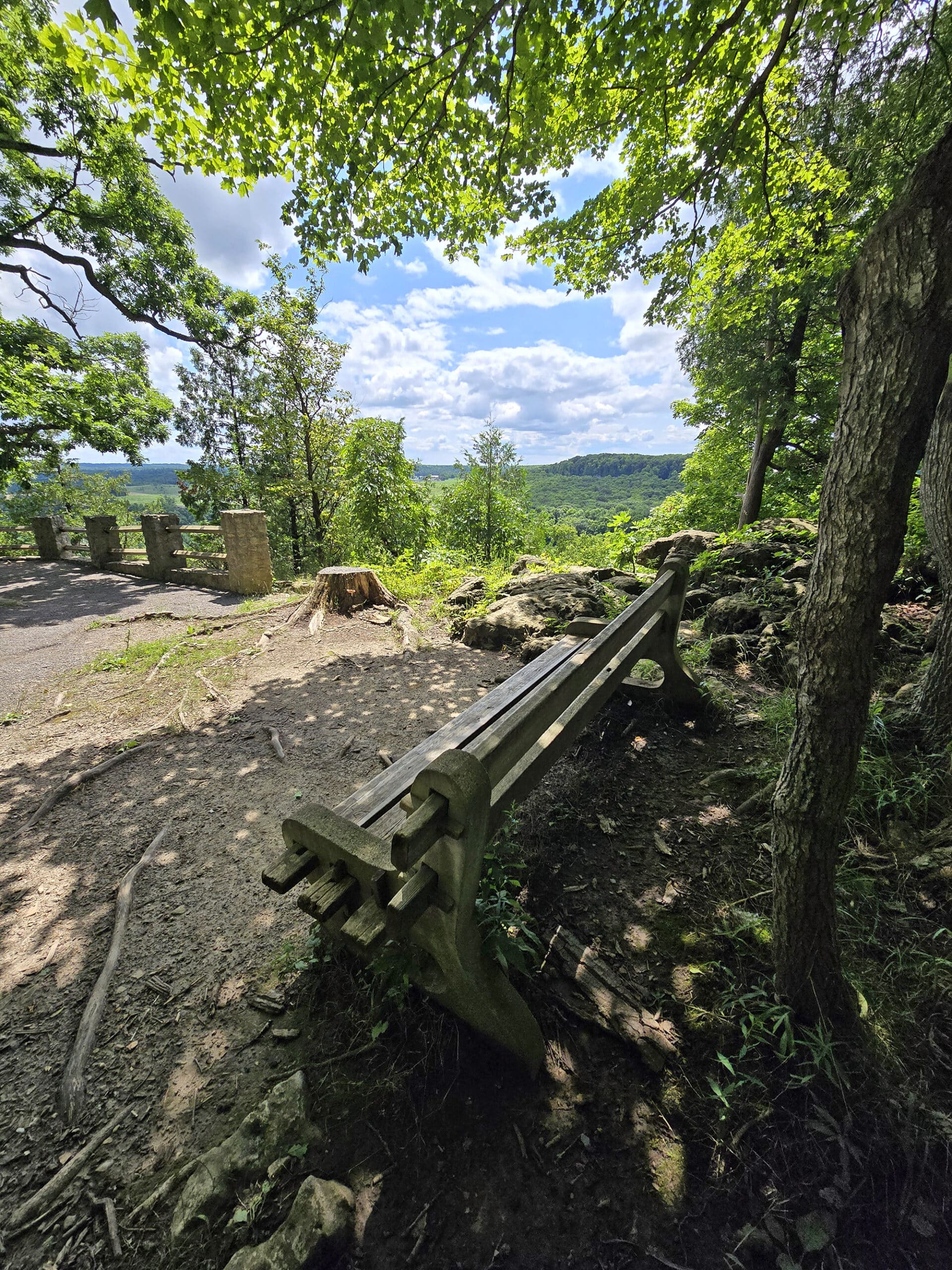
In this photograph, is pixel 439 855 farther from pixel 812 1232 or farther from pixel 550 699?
pixel 812 1232

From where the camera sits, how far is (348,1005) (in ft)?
6.69

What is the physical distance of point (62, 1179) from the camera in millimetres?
1568

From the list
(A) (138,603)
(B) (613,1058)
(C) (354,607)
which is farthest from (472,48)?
(A) (138,603)

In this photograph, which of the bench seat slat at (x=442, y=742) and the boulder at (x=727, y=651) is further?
the boulder at (x=727, y=651)

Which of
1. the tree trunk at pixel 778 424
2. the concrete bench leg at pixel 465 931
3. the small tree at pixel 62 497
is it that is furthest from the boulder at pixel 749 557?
the small tree at pixel 62 497

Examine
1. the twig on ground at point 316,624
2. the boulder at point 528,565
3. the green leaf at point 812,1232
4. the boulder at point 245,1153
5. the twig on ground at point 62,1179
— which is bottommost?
the twig on ground at point 62,1179

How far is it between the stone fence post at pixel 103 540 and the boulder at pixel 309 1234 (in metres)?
14.4

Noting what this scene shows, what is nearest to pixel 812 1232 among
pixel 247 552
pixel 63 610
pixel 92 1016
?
pixel 92 1016

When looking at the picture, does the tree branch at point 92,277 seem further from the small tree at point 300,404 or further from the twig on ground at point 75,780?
the twig on ground at point 75,780

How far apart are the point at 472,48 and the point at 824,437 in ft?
40.0

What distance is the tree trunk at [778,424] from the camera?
10266mm

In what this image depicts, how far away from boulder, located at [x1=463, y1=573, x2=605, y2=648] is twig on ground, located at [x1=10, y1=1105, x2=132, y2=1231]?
5213mm

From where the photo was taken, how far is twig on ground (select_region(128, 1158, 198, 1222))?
1.49 meters

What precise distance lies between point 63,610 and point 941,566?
478 inches
